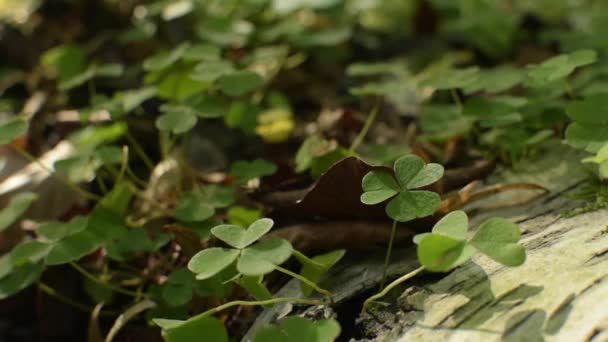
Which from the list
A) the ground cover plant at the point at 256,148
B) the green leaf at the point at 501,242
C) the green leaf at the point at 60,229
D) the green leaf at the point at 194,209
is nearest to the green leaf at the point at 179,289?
the ground cover plant at the point at 256,148

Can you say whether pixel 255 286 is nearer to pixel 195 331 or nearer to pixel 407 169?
pixel 195 331

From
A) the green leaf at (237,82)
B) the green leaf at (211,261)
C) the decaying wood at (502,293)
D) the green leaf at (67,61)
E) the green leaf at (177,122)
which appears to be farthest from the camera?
the green leaf at (67,61)

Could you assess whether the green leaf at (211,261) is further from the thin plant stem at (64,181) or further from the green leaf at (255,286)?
the thin plant stem at (64,181)

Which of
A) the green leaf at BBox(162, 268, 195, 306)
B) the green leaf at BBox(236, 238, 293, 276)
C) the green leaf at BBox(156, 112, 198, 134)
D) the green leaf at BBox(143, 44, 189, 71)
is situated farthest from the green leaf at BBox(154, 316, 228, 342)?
the green leaf at BBox(143, 44, 189, 71)

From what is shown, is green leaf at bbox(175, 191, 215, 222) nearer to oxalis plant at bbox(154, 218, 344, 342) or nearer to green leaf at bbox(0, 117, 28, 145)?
oxalis plant at bbox(154, 218, 344, 342)

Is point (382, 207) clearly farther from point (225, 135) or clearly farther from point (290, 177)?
point (225, 135)


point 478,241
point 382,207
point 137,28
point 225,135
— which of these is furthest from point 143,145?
point 478,241

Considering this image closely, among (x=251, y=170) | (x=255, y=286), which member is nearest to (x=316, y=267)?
(x=255, y=286)
